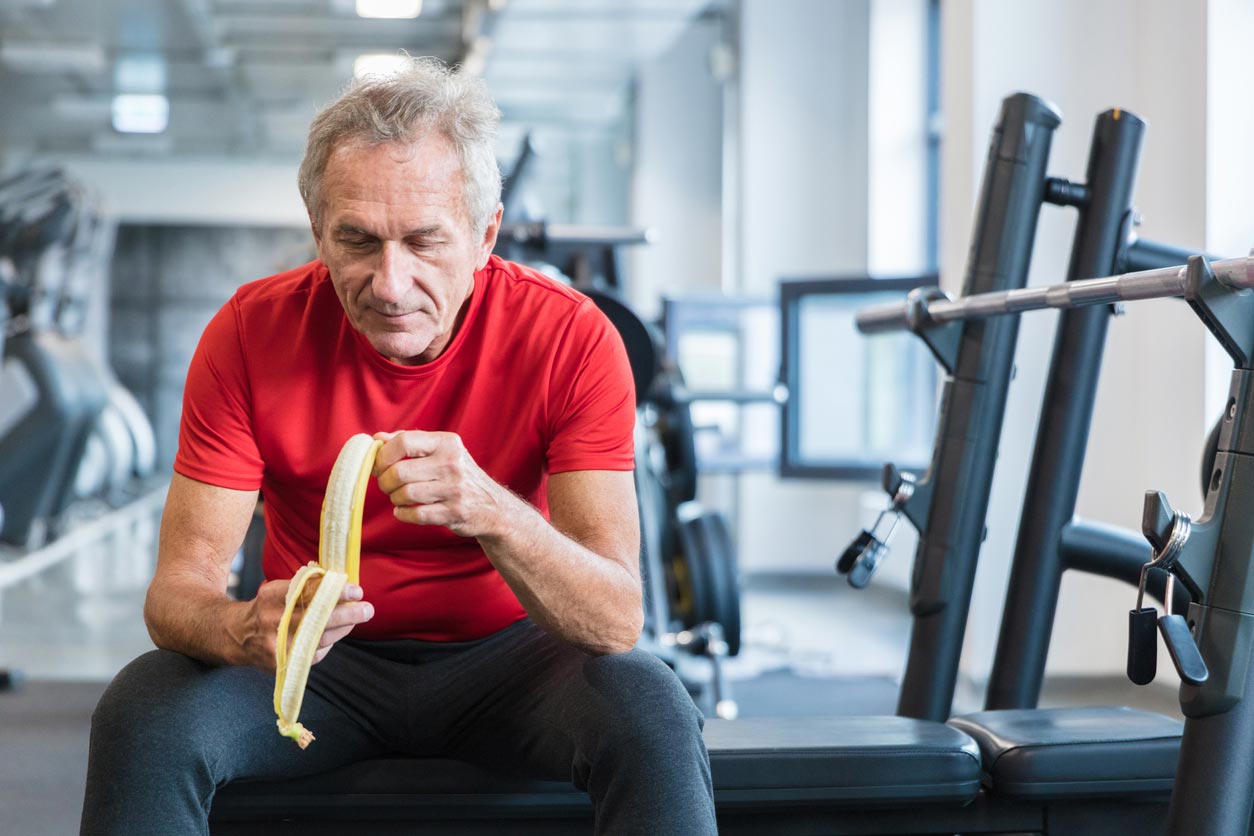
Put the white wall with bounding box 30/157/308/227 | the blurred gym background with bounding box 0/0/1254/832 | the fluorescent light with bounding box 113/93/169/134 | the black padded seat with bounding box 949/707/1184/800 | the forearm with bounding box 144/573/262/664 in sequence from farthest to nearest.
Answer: the white wall with bounding box 30/157/308/227
the fluorescent light with bounding box 113/93/169/134
the blurred gym background with bounding box 0/0/1254/832
the black padded seat with bounding box 949/707/1184/800
the forearm with bounding box 144/573/262/664

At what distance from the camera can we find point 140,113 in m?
9.01

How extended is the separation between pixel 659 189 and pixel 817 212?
5.99ft

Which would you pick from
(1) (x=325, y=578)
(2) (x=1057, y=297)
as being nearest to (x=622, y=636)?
(1) (x=325, y=578)

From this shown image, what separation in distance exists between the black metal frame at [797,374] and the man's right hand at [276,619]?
8.84ft

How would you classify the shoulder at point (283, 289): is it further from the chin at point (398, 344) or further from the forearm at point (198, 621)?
the forearm at point (198, 621)

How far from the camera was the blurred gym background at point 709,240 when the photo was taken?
3.21m

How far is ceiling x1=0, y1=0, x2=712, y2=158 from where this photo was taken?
7.28 m

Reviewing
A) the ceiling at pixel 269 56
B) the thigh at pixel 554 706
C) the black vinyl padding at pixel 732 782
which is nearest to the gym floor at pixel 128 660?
the black vinyl padding at pixel 732 782

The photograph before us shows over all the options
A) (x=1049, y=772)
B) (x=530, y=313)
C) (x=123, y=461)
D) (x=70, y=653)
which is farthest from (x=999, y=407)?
(x=123, y=461)

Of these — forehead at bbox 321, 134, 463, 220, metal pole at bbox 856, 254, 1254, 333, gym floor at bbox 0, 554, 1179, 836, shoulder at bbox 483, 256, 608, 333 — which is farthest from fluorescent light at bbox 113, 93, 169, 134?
forehead at bbox 321, 134, 463, 220

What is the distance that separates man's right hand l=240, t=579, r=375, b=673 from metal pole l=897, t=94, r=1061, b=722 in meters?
1.07

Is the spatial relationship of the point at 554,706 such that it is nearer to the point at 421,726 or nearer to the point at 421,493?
the point at 421,726

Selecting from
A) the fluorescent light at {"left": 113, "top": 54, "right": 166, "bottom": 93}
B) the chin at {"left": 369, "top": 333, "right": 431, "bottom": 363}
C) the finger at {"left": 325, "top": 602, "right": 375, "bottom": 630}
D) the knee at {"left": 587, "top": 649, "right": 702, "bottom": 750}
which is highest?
the fluorescent light at {"left": 113, "top": 54, "right": 166, "bottom": 93}

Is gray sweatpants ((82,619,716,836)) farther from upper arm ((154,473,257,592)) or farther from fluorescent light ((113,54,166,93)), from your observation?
fluorescent light ((113,54,166,93))
